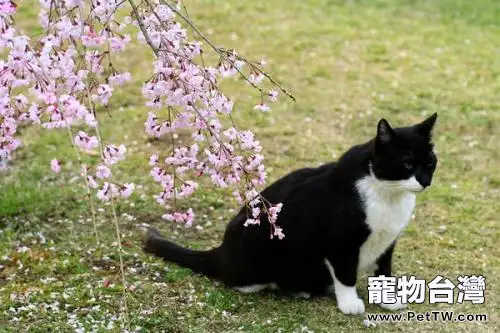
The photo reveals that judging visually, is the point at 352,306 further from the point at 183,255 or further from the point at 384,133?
the point at 183,255

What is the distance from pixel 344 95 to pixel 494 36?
3234 mm

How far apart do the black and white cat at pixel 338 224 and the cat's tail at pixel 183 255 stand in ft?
0.04

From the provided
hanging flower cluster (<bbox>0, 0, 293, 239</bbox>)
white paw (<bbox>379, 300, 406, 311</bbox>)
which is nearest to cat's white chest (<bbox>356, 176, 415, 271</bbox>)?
white paw (<bbox>379, 300, 406, 311</bbox>)

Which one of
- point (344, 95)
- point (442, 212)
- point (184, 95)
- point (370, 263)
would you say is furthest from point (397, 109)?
point (184, 95)

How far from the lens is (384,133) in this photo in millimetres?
4711

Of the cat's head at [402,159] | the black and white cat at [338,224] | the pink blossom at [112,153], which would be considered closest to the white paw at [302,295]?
the black and white cat at [338,224]

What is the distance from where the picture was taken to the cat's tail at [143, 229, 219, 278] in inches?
216

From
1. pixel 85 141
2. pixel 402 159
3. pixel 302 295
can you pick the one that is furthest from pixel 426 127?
pixel 85 141

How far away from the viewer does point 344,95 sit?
939 cm

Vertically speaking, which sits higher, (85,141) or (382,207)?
(85,141)

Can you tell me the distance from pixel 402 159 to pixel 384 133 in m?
0.19

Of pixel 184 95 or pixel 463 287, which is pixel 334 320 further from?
pixel 184 95

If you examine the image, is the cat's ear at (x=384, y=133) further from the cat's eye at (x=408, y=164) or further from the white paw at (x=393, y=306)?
the white paw at (x=393, y=306)

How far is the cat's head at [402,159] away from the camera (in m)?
4.71
